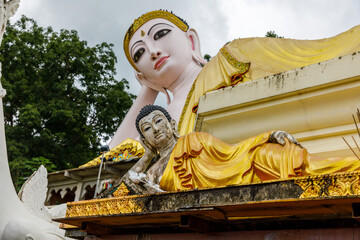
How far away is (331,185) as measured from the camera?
2.69 metres

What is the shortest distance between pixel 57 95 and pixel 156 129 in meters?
11.5

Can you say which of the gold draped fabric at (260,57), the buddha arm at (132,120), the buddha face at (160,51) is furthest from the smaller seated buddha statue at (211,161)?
the buddha arm at (132,120)

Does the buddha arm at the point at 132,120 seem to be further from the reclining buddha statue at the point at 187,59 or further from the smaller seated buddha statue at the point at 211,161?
the smaller seated buddha statue at the point at 211,161

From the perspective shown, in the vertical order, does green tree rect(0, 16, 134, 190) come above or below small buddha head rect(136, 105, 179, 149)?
above

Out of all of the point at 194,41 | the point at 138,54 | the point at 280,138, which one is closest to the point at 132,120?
the point at 138,54

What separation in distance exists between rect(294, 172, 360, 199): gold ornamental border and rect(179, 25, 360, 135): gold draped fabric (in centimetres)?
245

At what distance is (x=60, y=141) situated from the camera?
1515cm

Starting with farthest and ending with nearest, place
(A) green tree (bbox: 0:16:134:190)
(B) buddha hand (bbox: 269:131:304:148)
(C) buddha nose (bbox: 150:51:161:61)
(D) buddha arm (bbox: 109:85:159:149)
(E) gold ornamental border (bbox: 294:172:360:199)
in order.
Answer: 1. (A) green tree (bbox: 0:16:134:190)
2. (D) buddha arm (bbox: 109:85:159:149)
3. (C) buddha nose (bbox: 150:51:161:61)
4. (B) buddha hand (bbox: 269:131:304:148)
5. (E) gold ornamental border (bbox: 294:172:360:199)

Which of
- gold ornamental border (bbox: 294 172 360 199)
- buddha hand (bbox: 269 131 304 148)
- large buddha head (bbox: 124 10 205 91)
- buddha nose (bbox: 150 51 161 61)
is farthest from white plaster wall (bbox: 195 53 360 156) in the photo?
large buddha head (bbox: 124 10 205 91)

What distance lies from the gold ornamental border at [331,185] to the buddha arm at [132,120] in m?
8.57

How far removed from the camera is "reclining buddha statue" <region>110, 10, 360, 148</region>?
589cm

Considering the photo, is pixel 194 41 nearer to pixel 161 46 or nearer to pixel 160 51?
pixel 161 46

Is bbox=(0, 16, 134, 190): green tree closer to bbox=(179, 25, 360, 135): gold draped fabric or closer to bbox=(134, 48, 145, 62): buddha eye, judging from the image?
bbox=(134, 48, 145, 62): buddha eye

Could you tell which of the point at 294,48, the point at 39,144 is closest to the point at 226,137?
the point at 294,48
